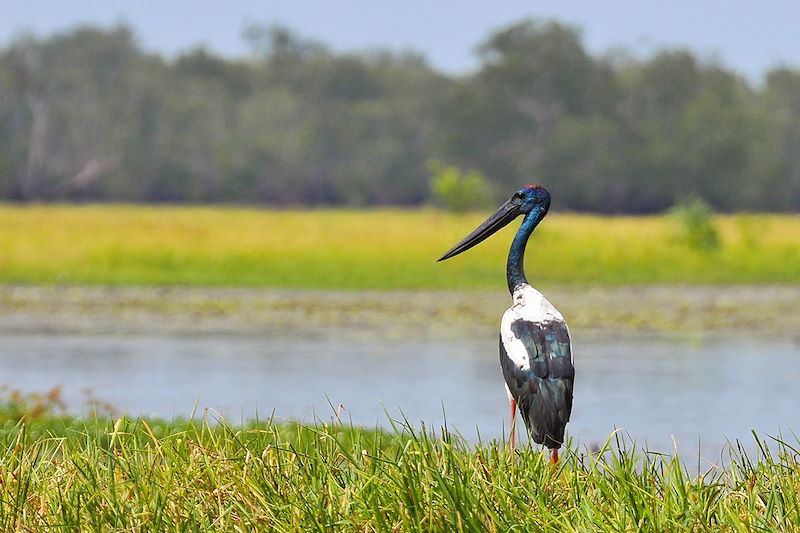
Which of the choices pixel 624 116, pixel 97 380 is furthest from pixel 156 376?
pixel 624 116

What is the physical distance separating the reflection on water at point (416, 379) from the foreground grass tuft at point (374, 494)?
3.44 metres

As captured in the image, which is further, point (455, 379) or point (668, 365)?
point (668, 365)

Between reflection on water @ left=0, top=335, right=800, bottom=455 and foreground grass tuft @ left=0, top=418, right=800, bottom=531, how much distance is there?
344cm

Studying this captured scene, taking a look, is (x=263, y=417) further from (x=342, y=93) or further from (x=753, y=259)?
(x=342, y=93)

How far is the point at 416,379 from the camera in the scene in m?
15.7

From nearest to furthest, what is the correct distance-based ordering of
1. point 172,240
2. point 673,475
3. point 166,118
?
point 673,475 → point 172,240 → point 166,118

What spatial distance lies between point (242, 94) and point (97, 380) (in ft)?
233

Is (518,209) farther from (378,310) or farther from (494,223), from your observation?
(378,310)

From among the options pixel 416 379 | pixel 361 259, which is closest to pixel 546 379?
pixel 416 379

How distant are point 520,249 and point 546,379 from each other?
0.77 m

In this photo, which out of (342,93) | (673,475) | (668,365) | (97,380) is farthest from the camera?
(342,93)

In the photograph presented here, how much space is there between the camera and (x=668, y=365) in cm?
1722

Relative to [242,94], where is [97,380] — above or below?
below

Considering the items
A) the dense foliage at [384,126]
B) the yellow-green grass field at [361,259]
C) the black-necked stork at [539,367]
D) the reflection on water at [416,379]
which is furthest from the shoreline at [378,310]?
the dense foliage at [384,126]
